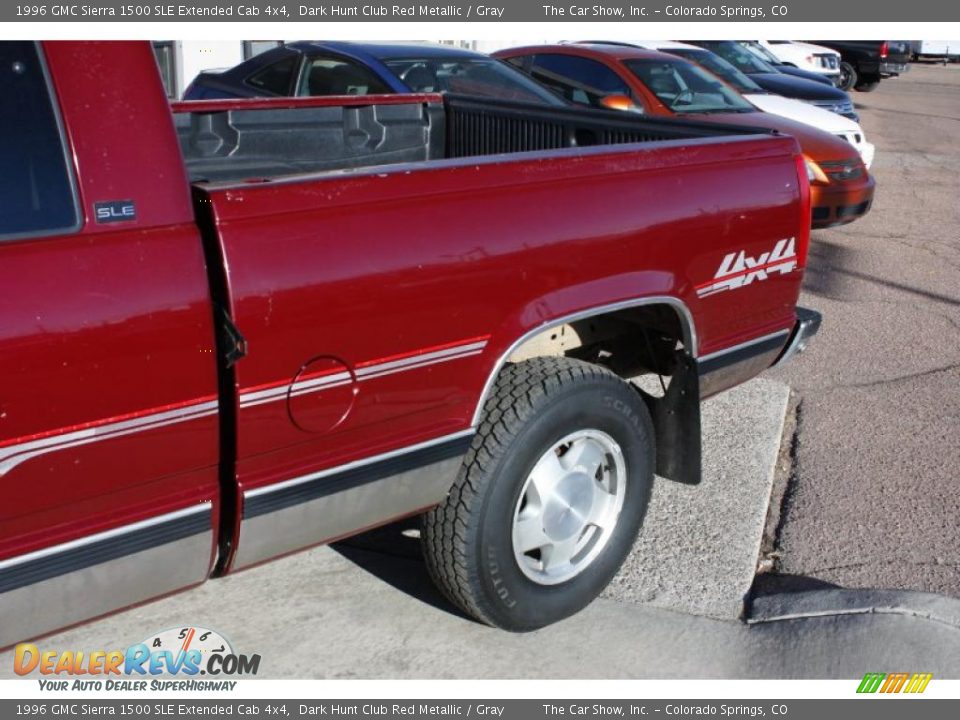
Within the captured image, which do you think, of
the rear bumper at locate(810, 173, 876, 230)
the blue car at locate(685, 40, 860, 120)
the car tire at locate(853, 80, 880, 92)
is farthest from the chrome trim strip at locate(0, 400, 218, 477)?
the car tire at locate(853, 80, 880, 92)

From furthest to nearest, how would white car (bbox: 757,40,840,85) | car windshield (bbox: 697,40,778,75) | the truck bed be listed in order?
white car (bbox: 757,40,840,85) → car windshield (bbox: 697,40,778,75) → the truck bed

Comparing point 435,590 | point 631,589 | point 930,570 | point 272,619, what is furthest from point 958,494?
point 272,619

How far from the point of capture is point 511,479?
10.2 ft

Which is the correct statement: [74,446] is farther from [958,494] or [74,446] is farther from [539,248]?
[958,494]

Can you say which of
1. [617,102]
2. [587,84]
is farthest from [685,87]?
[617,102]

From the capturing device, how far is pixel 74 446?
7.30 feet

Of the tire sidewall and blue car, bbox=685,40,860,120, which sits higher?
blue car, bbox=685,40,860,120

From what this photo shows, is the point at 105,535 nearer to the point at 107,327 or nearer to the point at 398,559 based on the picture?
the point at 107,327

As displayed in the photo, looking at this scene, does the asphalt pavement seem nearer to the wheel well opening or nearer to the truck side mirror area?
the wheel well opening

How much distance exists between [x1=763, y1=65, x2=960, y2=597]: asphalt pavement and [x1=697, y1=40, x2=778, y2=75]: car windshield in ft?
11.2

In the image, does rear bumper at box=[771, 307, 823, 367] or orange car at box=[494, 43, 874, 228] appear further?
orange car at box=[494, 43, 874, 228]

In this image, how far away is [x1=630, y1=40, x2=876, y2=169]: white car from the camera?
1016 centimetres

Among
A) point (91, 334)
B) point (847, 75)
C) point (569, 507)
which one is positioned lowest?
point (569, 507)

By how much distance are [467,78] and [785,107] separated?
165 inches
